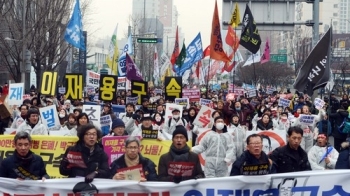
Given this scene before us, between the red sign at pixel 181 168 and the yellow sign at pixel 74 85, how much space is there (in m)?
10.2

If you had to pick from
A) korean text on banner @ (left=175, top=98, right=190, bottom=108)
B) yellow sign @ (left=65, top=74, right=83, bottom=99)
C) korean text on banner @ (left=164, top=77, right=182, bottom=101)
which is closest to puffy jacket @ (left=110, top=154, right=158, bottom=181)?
yellow sign @ (left=65, top=74, right=83, bottom=99)

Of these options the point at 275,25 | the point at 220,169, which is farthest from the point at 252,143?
the point at 275,25

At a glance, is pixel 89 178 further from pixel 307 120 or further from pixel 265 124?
pixel 307 120

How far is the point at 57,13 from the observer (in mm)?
32531

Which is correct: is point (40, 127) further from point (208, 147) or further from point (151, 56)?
point (151, 56)

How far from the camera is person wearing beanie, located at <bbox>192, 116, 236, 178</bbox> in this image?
32.5 feet

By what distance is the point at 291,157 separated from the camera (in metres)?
7.29

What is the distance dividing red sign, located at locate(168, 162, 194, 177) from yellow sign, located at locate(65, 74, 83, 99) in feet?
33.4

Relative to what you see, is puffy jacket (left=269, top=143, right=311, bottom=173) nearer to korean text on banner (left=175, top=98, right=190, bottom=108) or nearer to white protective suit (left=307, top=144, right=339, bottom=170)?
white protective suit (left=307, top=144, right=339, bottom=170)

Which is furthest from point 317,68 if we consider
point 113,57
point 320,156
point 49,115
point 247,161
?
point 113,57

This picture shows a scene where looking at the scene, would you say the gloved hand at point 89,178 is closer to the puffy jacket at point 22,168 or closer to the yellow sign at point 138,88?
the puffy jacket at point 22,168

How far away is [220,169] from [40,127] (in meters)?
2.98

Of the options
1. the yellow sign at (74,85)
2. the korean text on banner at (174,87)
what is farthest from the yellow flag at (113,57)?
the yellow sign at (74,85)

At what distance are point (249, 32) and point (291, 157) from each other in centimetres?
1677
